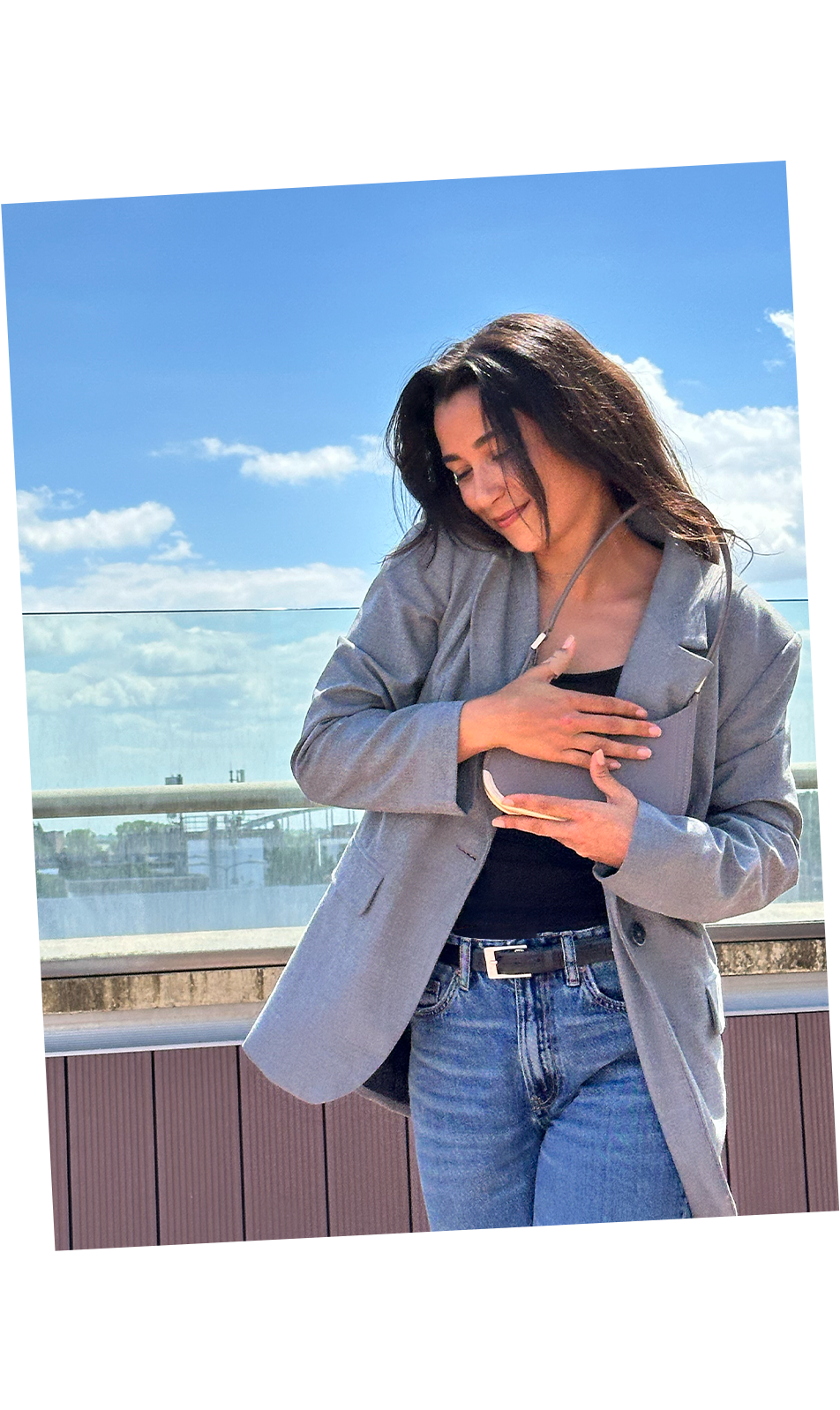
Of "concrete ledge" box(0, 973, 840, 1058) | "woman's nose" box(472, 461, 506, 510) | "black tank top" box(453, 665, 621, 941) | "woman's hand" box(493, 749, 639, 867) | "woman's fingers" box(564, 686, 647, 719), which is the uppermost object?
"woman's nose" box(472, 461, 506, 510)

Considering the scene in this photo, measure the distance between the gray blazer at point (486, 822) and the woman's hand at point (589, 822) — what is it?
17 millimetres

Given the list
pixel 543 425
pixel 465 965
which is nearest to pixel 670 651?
pixel 543 425

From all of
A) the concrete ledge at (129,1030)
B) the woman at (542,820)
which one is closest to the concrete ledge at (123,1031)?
the concrete ledge at (129,1030)

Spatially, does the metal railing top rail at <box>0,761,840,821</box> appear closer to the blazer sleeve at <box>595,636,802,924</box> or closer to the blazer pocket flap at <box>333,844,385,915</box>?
the blazer pocket flap at <box>333,844,385,915</box>

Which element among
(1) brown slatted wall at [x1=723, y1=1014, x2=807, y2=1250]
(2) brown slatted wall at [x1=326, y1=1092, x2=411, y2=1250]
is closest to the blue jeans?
(2) brown slatted wall at [x1=326, y1=1092, x2=411, y2=1250]

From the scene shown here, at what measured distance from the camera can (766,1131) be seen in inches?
90.8

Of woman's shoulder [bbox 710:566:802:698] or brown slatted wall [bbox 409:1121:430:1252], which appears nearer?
woman's shoulder [bbox 710:566:802:698]

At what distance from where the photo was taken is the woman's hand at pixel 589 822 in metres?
1.17

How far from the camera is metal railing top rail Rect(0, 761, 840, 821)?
2348mm

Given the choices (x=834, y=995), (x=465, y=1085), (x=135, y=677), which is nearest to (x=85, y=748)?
(x=135, y=677)

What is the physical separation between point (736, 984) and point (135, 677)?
55.8 inches

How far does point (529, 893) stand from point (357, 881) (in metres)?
0.21

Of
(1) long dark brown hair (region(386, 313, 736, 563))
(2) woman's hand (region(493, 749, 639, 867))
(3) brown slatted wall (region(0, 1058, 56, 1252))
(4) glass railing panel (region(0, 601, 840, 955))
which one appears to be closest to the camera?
(2) woman's hand (region(493, 749, 639, 867))
